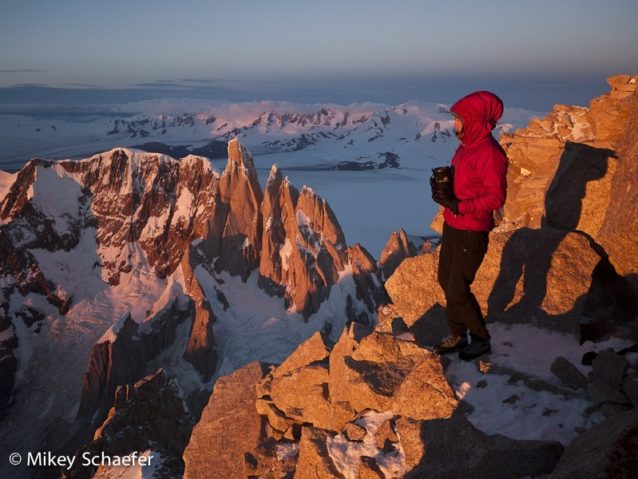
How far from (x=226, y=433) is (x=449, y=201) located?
7240 millimetres

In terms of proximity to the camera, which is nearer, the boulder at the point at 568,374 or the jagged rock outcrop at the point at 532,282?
the boulder at the point at 568,374

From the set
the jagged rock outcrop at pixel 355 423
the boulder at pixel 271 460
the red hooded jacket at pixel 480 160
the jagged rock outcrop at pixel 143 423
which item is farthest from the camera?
the jagged rock outcrop at pixel 143 423

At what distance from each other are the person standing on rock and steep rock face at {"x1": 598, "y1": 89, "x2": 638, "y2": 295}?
4.06 m

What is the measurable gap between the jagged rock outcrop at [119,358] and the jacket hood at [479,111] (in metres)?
55.5

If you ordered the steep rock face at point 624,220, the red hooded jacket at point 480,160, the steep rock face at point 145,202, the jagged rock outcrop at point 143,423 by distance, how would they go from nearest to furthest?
the red hooded jacket at point 480,160, the steep rock face at point 624,220, the jagged rock outcrop at point 143,423, the steep rock face at point 145,202

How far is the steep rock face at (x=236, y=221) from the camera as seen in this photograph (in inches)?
2680

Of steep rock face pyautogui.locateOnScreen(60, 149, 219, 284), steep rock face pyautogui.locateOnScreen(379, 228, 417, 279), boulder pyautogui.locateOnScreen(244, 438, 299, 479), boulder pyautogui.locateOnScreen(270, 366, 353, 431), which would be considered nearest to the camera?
boulder pyautogui.locateOnScreen(244, 438, 299, 479)

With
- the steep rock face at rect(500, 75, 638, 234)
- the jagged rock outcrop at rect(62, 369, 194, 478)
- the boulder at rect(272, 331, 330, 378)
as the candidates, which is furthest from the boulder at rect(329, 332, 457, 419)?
the jagged rock outcrop at rect(62, 369, 194, 478)

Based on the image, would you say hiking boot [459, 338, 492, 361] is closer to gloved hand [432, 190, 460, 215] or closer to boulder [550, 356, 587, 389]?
boulder [550, 356, 587, 389]

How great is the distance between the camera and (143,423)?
30.6m

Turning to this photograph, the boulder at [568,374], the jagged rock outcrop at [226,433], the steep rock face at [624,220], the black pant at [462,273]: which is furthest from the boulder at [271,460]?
the steep rock face at [624,220]

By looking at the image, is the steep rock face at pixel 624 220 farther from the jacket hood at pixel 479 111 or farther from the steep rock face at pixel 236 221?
the steep rock face at pixel 236 221

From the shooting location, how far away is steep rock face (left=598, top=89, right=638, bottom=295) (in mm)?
8680

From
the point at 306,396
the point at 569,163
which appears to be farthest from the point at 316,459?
the point at 569,163
